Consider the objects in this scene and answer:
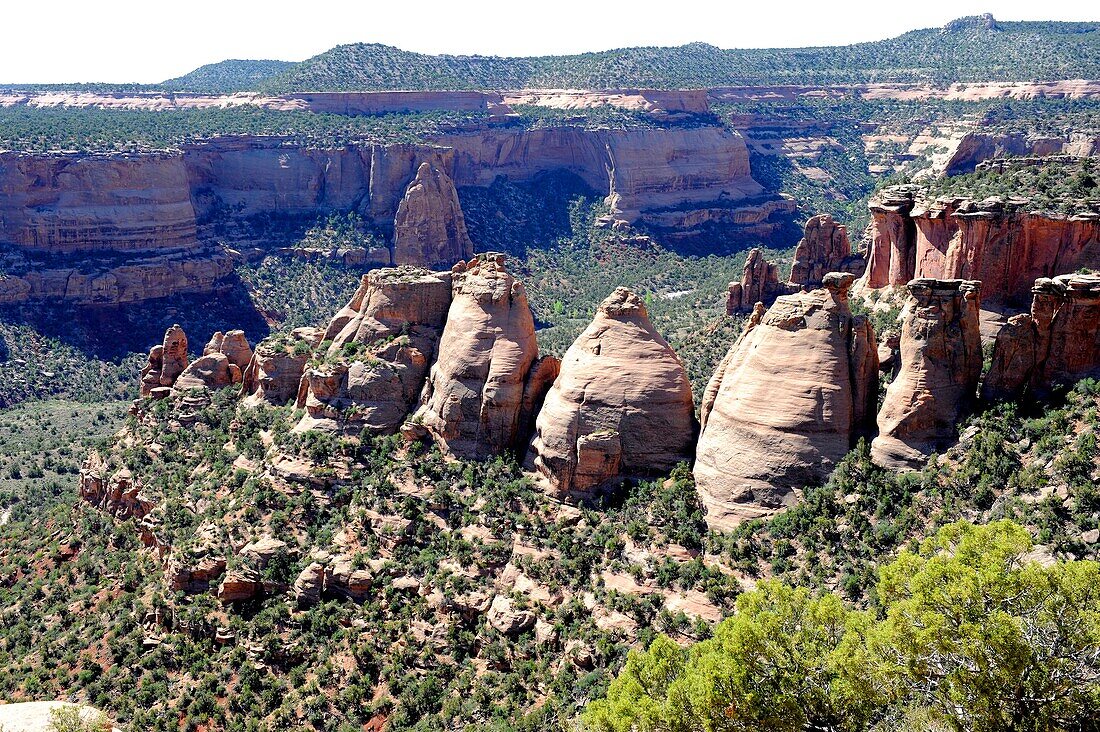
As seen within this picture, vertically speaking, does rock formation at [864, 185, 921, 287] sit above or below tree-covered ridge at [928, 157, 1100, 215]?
below

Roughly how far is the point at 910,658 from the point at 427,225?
373ft

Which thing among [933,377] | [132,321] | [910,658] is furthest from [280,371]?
[132,321]

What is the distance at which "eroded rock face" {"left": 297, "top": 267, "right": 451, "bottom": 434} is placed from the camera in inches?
2098

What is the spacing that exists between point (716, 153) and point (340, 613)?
13281cm

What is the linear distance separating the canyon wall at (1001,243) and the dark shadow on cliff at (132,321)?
83.6m

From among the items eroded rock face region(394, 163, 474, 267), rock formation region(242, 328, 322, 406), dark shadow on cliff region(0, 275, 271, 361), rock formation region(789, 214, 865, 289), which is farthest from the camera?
eroded rock face region(394, 163, 474, 267)

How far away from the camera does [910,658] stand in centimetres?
2878

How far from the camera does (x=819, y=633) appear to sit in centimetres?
3148

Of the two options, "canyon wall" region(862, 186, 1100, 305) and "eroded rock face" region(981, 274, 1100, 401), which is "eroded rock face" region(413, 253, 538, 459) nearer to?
"eroded rock face" region(981, 274, 1100, 401)

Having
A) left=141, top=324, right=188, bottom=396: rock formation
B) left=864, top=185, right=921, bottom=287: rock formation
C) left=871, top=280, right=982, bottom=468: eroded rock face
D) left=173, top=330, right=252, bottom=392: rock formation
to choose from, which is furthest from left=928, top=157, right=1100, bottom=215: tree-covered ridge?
left=141, top=324, right=188, bottom=396: rock formation

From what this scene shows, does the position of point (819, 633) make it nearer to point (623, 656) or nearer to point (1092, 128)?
point (623, 656)

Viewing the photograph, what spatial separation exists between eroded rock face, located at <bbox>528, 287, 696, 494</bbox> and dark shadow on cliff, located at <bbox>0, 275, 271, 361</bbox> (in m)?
81.1

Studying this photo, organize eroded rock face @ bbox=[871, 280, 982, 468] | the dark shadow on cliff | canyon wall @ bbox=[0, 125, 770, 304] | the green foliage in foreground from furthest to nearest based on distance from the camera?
canyon wall @ bbox=[0, 125, 770, 304], the dark shadow on cliff, eroded rock face @ bbox=[871, 280, 982, 468], the green foliage in foreground

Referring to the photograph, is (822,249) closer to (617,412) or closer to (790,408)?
(617,412)
